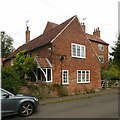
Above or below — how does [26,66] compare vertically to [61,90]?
above

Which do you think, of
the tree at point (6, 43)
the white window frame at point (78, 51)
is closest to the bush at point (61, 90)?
the white window frame at point (78, 51)

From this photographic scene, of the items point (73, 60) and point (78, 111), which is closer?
point (78, 111)

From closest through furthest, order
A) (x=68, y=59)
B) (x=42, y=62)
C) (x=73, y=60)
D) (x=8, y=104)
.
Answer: (x=8, y=104) < (x=42, y=62) < (x=68, y=59) < (x=73, y=60)

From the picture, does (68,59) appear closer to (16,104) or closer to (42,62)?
(42,62)

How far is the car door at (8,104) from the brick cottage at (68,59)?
1039 cm

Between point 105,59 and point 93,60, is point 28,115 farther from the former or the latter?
point 105,59

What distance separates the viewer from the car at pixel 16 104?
10375 millimetres

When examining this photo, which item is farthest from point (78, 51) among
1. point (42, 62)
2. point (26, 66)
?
point (26, 66)

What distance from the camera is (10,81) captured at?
16594 millimetres

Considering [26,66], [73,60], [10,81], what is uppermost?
[73,60]

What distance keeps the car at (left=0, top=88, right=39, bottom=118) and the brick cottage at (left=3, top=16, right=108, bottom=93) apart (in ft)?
32.3

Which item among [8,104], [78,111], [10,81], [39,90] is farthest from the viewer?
[39,90]

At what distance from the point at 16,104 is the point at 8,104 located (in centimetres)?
39

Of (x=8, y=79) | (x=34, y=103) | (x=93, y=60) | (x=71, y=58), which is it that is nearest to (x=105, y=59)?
(x=93, y=60)
